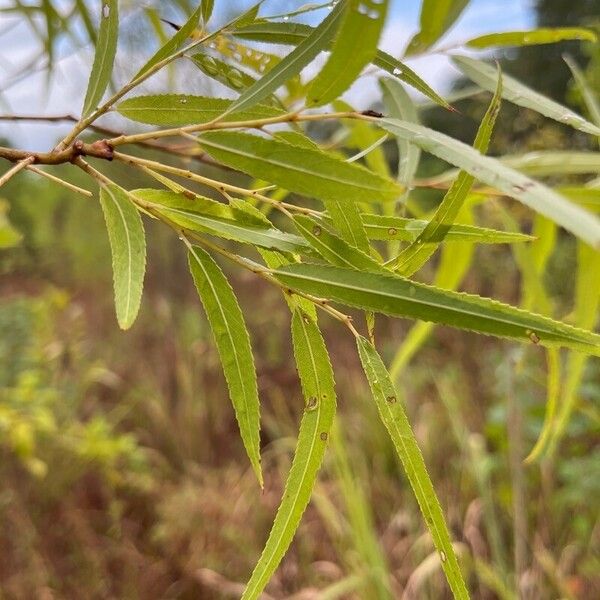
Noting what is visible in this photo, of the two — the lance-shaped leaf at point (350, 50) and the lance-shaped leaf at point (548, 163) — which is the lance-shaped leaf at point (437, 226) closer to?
the lance-shaped leaf at point (350, 50)

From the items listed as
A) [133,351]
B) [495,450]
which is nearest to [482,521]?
[495,450]

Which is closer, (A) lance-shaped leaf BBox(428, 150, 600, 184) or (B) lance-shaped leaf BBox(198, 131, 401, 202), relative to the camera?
(B) lance-shaped leaf BBox(198, 131, 401, 202)

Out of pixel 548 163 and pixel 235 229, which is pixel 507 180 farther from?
pixel 548 163

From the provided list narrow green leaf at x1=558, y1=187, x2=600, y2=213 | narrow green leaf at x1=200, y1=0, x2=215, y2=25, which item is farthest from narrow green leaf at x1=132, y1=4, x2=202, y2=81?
narrow green leaf at x1=558, y1=187, x2=600, y2=213

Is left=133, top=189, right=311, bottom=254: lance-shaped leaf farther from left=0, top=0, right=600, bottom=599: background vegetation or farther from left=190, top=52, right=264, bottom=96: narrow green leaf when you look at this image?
left=0, top=0, right=600, bottom=599: background vegetation

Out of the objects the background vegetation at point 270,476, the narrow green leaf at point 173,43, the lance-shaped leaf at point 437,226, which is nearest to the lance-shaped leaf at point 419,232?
the lance-shaped leaf at point 437,226

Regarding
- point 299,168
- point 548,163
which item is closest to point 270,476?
point 548,163

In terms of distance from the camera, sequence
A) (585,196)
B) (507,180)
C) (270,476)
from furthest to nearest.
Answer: (270,476) → (585,196) → (507,180)
